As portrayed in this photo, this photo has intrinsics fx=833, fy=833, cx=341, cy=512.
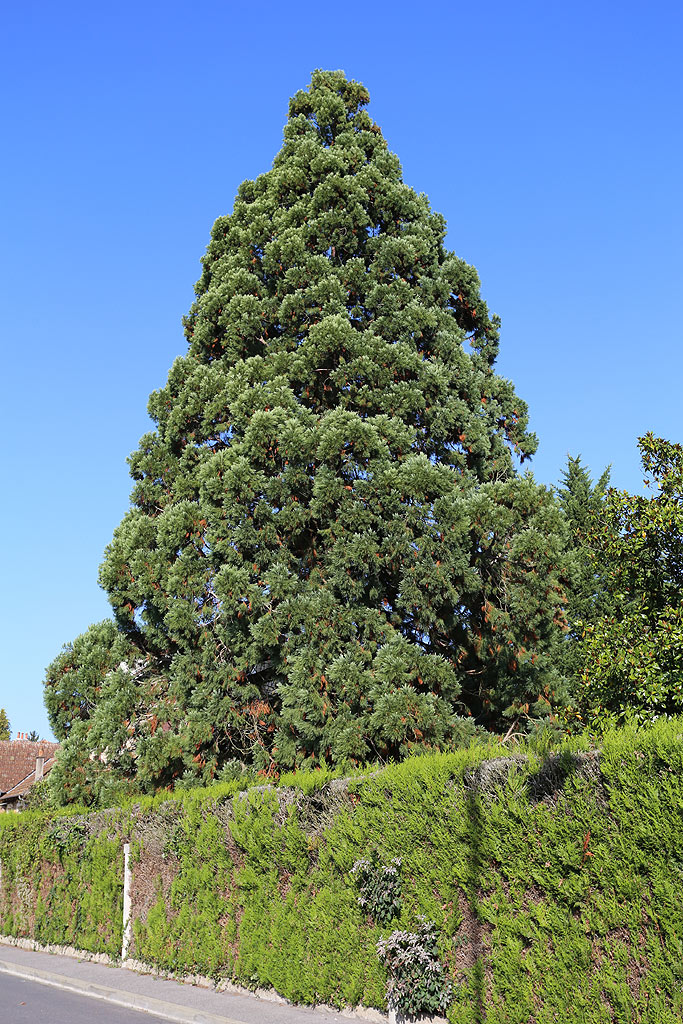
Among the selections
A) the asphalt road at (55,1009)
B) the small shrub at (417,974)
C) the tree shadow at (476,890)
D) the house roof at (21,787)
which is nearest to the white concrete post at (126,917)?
the asphalt road at (55,1009)

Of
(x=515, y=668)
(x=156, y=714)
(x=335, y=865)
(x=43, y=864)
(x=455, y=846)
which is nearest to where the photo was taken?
(x=455, y=846)

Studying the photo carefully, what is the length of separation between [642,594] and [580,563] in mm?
4293

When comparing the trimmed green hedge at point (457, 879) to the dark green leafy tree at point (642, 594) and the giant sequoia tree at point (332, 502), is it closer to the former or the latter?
the giant sequoia tree at point (332, 502)

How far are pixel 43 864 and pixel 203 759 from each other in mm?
5012

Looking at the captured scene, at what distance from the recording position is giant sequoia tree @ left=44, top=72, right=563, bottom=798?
45.3 ft

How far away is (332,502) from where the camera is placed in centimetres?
1448

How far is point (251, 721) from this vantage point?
15.5 meters

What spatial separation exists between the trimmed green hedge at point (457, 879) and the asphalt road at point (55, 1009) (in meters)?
1.55

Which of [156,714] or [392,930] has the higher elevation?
[156,714]

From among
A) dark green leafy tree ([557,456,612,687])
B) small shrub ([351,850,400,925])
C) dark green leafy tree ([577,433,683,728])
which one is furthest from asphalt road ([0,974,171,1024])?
dark green leafy tree ([557,456,612,687])

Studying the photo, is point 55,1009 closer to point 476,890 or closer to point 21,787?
point 476,890

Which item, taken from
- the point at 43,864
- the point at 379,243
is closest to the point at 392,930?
the point at 43,864

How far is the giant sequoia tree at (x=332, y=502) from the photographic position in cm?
1382

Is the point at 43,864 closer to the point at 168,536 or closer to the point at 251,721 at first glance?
the point at 251,721
